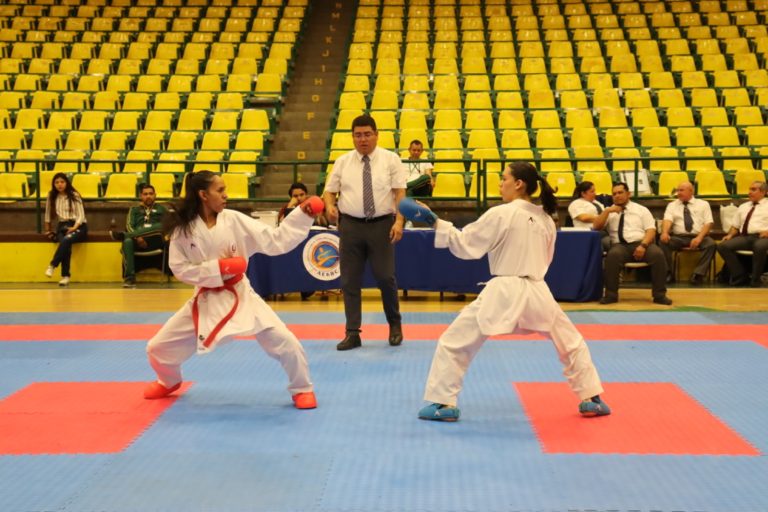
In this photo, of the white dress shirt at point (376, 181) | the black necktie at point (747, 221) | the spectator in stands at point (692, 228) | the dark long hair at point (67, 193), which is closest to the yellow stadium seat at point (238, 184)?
the dark long hair at point (67, 193)

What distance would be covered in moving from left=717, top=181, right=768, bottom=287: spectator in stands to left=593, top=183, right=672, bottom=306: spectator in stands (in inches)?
66.3

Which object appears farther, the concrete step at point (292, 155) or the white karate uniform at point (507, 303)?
the concrete step at point (292, 155)

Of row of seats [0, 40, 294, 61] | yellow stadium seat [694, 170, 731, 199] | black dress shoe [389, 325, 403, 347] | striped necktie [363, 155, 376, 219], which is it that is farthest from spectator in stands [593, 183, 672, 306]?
row of seats [0, 40, 294, 61]

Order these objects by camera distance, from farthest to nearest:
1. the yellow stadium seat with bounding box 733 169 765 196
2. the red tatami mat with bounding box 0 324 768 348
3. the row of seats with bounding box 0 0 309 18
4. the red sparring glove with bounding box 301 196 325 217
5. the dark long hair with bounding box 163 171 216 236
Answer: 1. the row of seats with bounding box 0 0 309 18
2. the yellow stadium seat with bounding box 733 169 765 196
3. the red tatami mat with bounding box 0 324 768 348
4. the dark long hair with bounding box 163 171 216 236
5. the red sparring glove with bounding box 301 196 325 217

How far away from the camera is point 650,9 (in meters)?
19.3

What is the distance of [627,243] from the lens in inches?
392

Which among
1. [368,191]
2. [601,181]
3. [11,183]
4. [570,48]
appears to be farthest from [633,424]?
[570,48]

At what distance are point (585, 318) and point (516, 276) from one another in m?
3.90

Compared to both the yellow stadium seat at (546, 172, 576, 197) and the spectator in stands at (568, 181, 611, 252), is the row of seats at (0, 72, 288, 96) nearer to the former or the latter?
the yellow stadium seat at (546, 172, 576, 197)

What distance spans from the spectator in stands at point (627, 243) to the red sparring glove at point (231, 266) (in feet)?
18.6

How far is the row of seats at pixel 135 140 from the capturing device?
46.1 feet

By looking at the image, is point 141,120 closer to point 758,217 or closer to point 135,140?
point 135,140

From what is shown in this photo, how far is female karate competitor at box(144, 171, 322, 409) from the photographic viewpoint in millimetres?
4895

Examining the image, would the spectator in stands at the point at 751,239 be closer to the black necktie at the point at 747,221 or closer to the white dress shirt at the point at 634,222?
the black necktie at the point at 747,221
